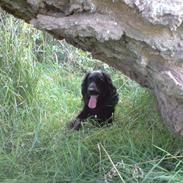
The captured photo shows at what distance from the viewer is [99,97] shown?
15.0 ft

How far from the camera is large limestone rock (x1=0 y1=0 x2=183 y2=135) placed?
2.62m

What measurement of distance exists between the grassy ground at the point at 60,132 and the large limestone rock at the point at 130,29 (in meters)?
0.50

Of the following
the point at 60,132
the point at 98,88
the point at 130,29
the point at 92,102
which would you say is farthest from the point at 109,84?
the point at 130,29

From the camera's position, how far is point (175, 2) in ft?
8.61

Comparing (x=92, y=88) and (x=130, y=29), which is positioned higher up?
(x=130, y=29)

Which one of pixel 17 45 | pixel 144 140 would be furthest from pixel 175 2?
pixel 17 45

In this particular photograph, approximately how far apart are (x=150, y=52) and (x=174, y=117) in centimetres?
52

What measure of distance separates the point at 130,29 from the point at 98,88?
5.95ft

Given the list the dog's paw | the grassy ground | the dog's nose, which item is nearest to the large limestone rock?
the grassy ground

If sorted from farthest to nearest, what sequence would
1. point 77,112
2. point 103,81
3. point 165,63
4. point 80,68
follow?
point 80,68, point 77,112, point 103,81, point 165,63

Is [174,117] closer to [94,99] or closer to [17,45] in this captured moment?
[94,99]

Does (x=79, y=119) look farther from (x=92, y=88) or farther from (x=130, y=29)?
(x=130, y=29)

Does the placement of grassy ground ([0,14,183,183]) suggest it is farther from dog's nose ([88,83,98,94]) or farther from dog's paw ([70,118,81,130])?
dog's nose ([88,83,98,94])

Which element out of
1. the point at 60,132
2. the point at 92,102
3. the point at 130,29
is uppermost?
the point at 130,29
